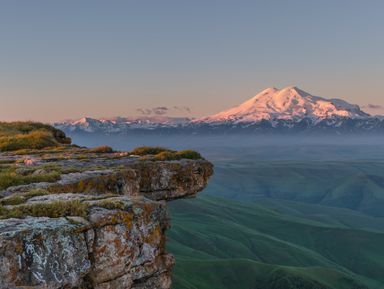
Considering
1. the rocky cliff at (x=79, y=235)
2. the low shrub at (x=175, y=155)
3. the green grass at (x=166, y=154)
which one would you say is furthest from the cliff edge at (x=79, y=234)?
the green grass at (x=166, y=154)

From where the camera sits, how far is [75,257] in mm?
10125

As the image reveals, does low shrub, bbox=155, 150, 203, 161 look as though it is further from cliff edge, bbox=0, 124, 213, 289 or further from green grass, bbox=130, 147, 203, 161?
cliff edge, bbox=0, 124, 213, 289

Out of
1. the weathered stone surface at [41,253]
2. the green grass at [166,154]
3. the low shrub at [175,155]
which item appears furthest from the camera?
the green grass at [166,154]

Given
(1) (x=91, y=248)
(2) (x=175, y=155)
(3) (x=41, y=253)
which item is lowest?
(1) (x=91, y=248)

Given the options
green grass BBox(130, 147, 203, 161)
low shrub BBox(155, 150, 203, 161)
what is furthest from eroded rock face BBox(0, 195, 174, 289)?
green grass BBox(130, 147, 203, 161)

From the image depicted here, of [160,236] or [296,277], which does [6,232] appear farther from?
[296,277]

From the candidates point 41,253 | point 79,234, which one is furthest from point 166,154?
point 41,253

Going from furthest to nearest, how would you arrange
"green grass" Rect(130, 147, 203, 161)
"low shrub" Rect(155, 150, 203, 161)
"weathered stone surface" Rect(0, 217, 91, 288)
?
"green grass" Rect(130, 147, 203, 161) → "low shrub" Rect(155, 150, 203, 161) → "weathered stone surface" Rect(0, 217, 91, 288)

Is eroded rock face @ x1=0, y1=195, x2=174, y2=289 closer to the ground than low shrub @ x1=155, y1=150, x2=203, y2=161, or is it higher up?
closer to the ground

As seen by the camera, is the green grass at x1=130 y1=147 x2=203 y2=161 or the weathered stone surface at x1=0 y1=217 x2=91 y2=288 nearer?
the weathered stone surface at x1=0 y1=217 x2=91 y2=288

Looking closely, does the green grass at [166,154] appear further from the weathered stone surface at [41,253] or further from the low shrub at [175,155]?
the weathered stone surface at [41,253]

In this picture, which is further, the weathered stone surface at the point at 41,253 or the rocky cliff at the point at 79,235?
the rocky cliff at the point at 79,235

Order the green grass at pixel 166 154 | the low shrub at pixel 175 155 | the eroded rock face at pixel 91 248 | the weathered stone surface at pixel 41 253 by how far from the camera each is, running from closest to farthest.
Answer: the weathered stone surface at pixel 41 253 < the eroded rock face at pixel 91 248 < the low shrub at pixel 175 155 < the green grass at pixel 166 154

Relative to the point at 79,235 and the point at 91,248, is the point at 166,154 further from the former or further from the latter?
the point at 79,235
